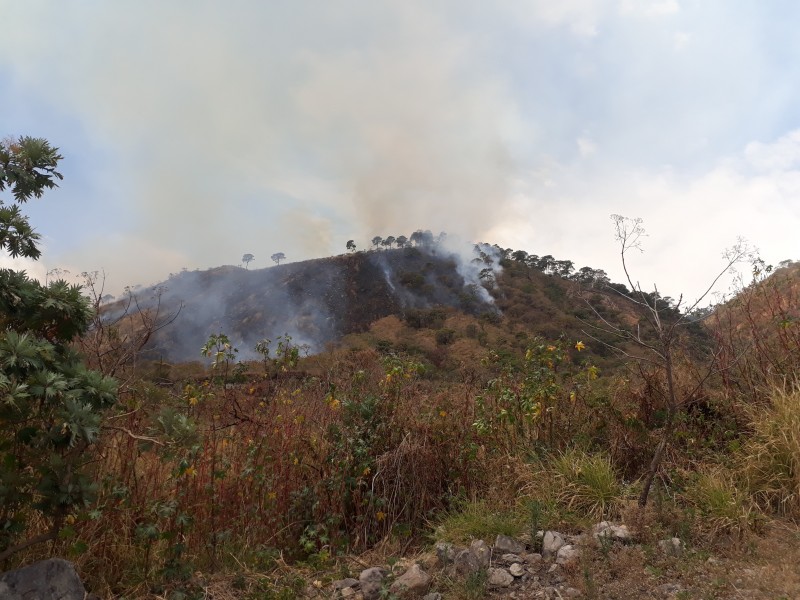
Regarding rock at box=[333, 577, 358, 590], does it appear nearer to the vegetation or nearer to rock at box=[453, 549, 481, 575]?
the vegetation

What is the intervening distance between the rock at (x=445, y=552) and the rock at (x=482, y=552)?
4.8 inches

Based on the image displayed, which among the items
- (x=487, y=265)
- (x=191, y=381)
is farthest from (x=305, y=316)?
(x=191, y=381)

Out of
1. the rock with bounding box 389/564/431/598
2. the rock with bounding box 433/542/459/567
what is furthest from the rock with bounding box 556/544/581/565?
the rock with bounding box 389/564/431/598

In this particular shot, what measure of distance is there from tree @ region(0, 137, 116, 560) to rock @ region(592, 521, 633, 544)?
117 inches

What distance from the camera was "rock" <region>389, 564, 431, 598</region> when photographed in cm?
306

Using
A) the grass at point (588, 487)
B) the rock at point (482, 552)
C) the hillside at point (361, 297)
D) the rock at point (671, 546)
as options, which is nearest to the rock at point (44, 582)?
the rock at point (482, 552)

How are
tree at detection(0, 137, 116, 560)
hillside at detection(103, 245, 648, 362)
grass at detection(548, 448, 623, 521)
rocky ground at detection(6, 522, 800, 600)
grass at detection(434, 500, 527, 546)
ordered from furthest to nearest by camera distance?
hillside at detection(103, 245, 648, 362) < grass at detection(548, 448, 623, 521) < grass at detection(434, 500, 527, 546) < rocky ground at detection(6, 522, 800, 600) < tree at detection(0, 137, 116, 560)

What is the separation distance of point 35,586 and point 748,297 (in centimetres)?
641

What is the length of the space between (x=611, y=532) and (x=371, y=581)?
1586mm

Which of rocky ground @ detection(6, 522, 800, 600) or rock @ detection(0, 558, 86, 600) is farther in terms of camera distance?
rocky ground @ detection(6, 522, 800, 600)

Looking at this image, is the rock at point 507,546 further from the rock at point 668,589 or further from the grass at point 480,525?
the rock at point 668,589

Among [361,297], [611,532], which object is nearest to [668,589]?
[611,532]

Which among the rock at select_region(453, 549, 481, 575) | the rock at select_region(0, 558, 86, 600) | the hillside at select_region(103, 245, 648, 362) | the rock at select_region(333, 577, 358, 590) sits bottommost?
the rock at select_region(453, 549, 481, 575)

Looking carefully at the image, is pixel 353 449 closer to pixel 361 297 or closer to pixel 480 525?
pixel 480 525
